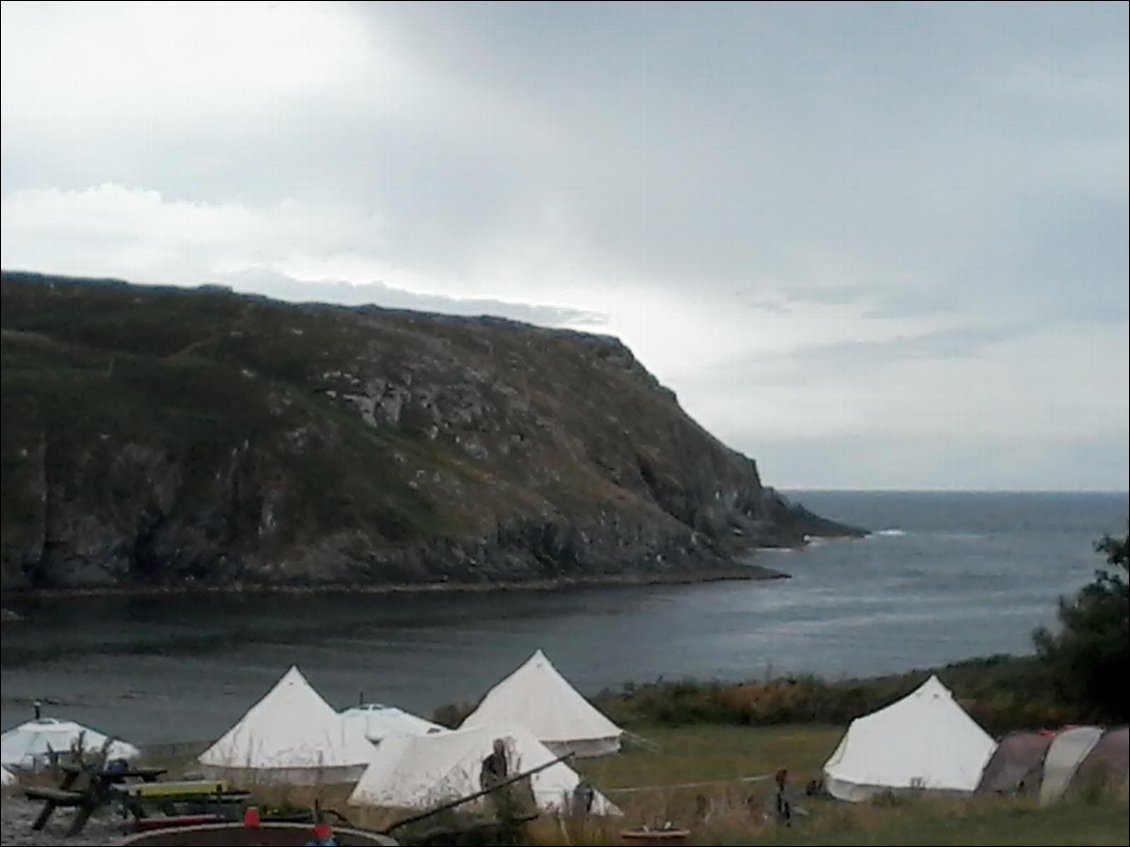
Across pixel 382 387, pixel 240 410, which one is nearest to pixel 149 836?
pixel 240 410

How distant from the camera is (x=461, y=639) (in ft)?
228

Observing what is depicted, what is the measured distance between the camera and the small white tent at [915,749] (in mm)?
21672

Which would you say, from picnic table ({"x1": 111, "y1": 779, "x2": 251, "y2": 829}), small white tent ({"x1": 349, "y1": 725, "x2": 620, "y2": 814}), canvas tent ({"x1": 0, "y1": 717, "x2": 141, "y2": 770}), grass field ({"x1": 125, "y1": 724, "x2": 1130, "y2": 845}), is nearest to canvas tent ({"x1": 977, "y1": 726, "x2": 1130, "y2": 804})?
grass field ({"x1": 125, "y1": 724, "x2": 1130, "y2": 845})

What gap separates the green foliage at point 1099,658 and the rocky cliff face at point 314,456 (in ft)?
234

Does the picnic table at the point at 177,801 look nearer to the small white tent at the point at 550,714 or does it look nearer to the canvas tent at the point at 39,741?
the small white tent at the point at 550,714

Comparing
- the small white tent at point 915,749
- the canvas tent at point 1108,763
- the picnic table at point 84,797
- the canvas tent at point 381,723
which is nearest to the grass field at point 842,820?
the canvas tent at point 1108,763

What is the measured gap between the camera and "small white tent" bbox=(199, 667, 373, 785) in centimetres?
2775

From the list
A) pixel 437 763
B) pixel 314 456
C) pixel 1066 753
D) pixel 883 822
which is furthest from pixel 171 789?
pixel 314 456

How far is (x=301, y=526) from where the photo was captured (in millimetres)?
96188

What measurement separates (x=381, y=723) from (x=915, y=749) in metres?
11.5

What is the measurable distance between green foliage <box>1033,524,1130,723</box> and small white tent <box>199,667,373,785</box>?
1241 cm

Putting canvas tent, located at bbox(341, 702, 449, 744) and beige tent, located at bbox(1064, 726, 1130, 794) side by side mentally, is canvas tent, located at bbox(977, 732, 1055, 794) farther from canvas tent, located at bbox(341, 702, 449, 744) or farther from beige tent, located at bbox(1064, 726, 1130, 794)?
canvas tent, located at bbox(341, 702, 449, 744)

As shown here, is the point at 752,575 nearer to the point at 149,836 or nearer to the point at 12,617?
the point at 12,617

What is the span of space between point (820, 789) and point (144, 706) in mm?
33053
